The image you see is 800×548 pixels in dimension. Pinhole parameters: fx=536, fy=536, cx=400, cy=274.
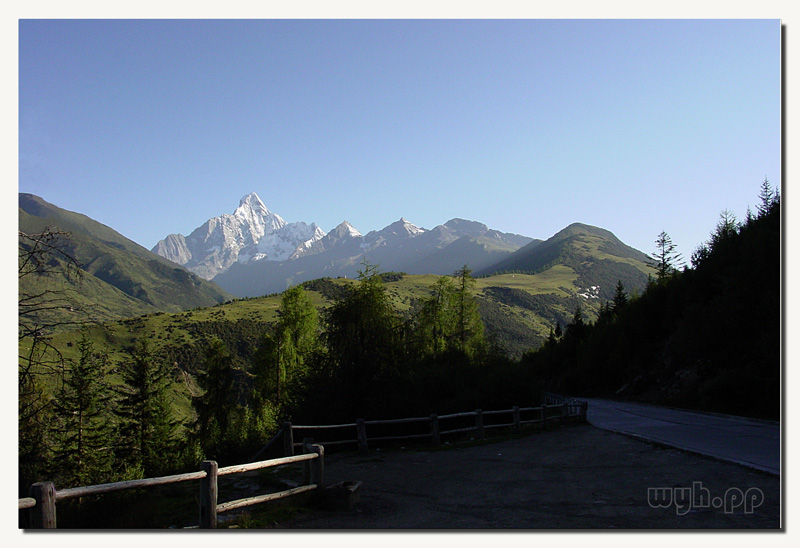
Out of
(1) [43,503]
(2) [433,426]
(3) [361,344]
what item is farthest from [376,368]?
(1) [43,503]

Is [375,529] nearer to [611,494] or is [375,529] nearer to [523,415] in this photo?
[611,494]

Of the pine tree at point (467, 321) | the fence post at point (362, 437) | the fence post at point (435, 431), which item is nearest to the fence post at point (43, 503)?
the fence post at point (362, 437)

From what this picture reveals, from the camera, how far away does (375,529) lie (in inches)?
279

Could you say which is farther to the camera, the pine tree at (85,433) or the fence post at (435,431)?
the pine tree at (85,433)

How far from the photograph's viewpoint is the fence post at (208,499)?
692cm

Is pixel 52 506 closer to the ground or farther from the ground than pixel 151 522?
farther from the ground

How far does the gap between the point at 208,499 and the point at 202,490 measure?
140 millimetres

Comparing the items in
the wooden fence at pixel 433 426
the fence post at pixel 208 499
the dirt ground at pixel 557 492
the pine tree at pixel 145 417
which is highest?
the fence post at pixel 208 499

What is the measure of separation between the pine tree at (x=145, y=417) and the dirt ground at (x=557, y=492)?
100 feet

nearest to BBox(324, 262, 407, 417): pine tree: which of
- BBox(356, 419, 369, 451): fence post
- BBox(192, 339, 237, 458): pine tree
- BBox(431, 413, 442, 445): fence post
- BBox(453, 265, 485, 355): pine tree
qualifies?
BBox(431, 413, 442, 445): fence post

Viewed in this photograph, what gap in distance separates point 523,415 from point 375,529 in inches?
705

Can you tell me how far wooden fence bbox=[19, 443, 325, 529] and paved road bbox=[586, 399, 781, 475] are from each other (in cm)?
800

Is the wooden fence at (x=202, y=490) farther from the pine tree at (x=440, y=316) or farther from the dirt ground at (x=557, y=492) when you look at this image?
the pine tree at (x=440, y=316)
